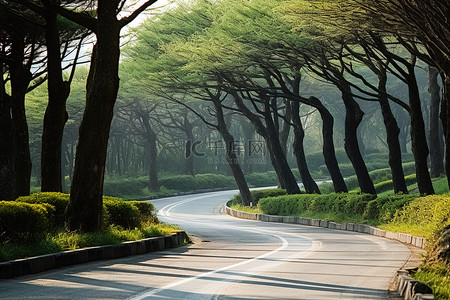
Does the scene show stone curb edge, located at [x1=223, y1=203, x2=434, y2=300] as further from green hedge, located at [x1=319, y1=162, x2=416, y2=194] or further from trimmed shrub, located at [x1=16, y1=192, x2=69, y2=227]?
green hedge, located at [x1=319, y1=162, x2=416, y2=194]

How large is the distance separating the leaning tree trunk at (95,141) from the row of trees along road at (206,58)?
0.07 ft

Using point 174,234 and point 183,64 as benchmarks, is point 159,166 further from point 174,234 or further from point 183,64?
point 174,234

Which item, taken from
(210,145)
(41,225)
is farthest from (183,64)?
(210,145)

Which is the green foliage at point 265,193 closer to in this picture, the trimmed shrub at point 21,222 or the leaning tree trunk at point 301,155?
the leaning tree trunk at point 301,155

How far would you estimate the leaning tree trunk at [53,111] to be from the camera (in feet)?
66.6

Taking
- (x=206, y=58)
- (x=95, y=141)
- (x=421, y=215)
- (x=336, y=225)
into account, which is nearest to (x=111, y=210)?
(x=95, y=141)

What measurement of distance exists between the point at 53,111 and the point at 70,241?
21.1 ft

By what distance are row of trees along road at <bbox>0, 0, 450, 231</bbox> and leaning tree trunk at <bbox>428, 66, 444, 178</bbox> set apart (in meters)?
0.10

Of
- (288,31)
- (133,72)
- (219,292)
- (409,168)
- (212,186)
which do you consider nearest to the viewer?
(219,292)

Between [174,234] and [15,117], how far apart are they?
6909 mm

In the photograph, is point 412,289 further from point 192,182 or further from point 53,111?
point 192,182

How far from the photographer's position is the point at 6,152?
21344 mm

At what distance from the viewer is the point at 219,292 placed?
9859mm

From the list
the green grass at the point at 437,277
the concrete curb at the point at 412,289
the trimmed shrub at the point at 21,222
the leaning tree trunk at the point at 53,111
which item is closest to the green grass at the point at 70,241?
A: the trimmed shrub at the point at 21,222
